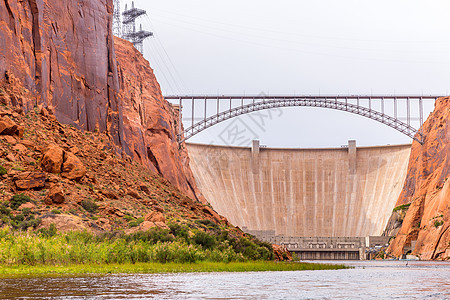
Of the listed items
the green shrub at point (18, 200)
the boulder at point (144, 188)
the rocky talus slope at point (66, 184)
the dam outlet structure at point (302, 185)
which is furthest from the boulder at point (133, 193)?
the dam outlet structure at point (302, 185)

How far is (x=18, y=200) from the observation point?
Result: 4044 cm

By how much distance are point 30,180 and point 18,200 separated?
2212mm

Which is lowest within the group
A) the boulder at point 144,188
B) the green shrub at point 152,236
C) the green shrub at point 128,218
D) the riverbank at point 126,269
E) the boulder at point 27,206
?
the riverbank at point 126,269

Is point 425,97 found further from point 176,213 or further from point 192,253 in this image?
point 192,253

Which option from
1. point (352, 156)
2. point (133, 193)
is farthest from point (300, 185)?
point (133, 193)

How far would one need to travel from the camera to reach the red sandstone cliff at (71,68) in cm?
4969

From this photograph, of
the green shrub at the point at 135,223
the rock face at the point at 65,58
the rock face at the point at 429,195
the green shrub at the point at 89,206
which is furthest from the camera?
the rock face at the point at 429,195

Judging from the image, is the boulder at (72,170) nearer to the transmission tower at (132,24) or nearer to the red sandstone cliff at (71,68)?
the red sandstone cliff at (71,68)

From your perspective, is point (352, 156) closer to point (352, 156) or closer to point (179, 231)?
point (352, 156)

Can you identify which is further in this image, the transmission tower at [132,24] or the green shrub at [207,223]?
the transmission tower at [132,24]

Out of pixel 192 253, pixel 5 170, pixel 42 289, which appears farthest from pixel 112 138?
pixel 42 289

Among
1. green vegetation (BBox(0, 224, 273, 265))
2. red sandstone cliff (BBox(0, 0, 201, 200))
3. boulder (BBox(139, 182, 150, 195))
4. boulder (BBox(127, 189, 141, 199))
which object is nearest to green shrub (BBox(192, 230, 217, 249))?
green vegetation (BBox(0, 224, 273, 265))

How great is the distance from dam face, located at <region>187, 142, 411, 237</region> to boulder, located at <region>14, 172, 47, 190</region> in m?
71.2

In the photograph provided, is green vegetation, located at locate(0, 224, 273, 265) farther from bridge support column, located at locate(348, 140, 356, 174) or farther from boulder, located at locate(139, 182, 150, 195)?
bridge support column, located at locate(348, 140, 356, 174)
